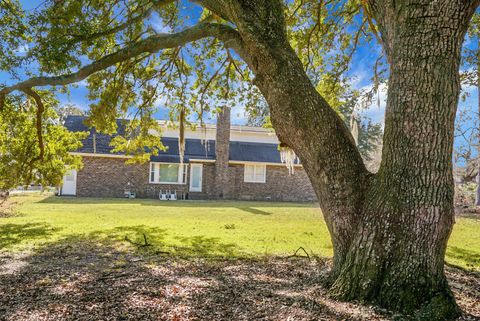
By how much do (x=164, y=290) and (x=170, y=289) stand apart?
0.24 feet

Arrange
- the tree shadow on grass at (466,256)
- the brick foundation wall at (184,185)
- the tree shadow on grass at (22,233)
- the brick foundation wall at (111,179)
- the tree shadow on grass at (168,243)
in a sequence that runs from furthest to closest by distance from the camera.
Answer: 1. the brick foundation wall at (184,185)
2. the brick foundation wall at (111,179)
3. the tree shadow on grass at (22,233)
4. the tree shadow on grass at (168,243)
5. the tree shadow on grass at (466,256)

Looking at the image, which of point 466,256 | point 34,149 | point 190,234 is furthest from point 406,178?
point 34,149

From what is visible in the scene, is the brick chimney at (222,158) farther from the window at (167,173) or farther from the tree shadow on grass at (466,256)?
the tree shadow on grass at (466,256)

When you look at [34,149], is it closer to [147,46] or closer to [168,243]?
[168,243]

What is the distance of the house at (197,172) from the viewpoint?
2161 cm

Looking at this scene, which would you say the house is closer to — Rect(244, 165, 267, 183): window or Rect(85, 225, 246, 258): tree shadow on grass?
Rect(244, 165, 267, 183): window

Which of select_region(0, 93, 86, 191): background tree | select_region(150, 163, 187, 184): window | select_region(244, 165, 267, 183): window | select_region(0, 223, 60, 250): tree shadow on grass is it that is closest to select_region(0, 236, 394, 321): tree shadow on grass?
select_region(0, 223, 60, 250): tree shadow on grass

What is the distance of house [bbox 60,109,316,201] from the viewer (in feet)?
70.9

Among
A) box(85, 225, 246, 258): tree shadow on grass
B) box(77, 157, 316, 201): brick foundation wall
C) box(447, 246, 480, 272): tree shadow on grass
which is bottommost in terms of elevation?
box(85, 225, 246, 258): tree shadow on grass

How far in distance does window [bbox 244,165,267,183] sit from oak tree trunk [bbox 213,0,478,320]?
20.1m

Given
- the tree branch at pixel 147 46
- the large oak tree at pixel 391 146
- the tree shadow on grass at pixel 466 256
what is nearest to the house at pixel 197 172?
the tree shadow on grass at pixel 466 256

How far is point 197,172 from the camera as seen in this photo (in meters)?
23.5

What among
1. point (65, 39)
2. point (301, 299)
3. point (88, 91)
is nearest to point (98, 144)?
point (88, 91)

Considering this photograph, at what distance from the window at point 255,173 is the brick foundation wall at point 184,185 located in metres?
0.25
